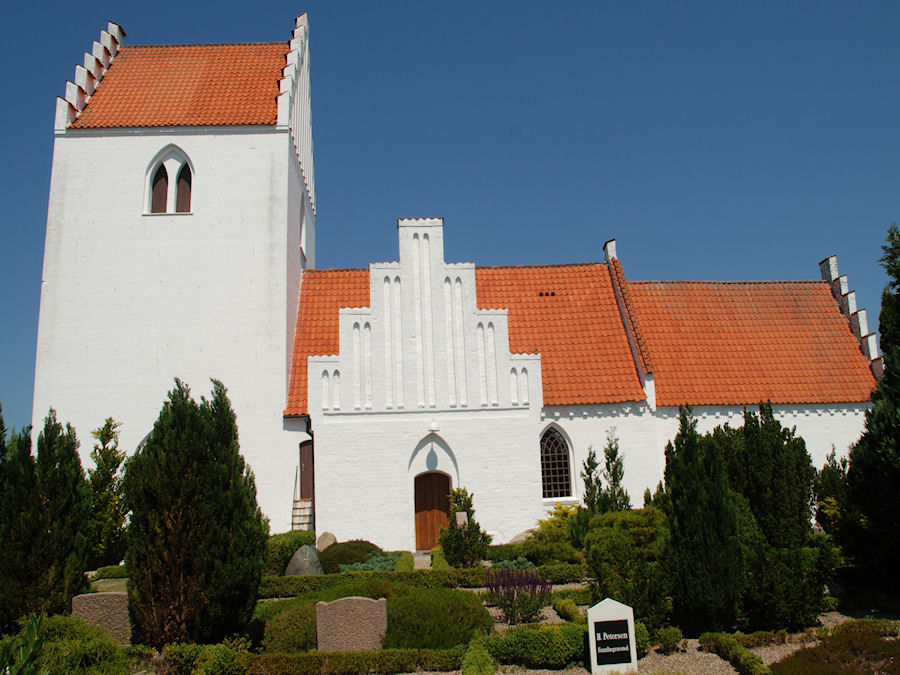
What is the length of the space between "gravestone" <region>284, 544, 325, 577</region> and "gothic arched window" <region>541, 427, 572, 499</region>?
6713 millimetres

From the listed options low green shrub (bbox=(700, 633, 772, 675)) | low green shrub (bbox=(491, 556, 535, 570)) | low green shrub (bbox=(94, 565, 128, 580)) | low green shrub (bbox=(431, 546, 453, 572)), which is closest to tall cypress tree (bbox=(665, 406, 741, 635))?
low green shrub (bbox=(700, 633, 772, 675))

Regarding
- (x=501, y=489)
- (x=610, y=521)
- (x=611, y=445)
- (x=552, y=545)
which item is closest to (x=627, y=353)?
(x=611, y=445)

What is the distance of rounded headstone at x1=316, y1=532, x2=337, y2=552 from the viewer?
1614 centimetres

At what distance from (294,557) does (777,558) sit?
9020mm

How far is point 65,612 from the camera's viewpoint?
10.3m

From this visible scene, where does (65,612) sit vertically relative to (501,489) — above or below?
below

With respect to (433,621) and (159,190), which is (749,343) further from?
(159,190)

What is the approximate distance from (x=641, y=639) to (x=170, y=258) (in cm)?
1563

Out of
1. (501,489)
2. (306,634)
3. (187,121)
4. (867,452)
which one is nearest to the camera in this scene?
(306,634)

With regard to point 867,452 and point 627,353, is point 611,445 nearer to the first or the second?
point 627,353

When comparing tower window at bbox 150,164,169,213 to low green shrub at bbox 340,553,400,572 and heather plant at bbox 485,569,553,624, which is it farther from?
heather plant at bbox 485,569,553,624

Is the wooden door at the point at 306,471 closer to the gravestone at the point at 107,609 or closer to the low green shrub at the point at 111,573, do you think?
the low green shrub at the point at 111,573

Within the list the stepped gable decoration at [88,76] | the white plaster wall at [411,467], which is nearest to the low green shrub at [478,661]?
the white plaster wall at [411,467]

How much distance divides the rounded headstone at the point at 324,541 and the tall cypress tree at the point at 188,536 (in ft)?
21.5
